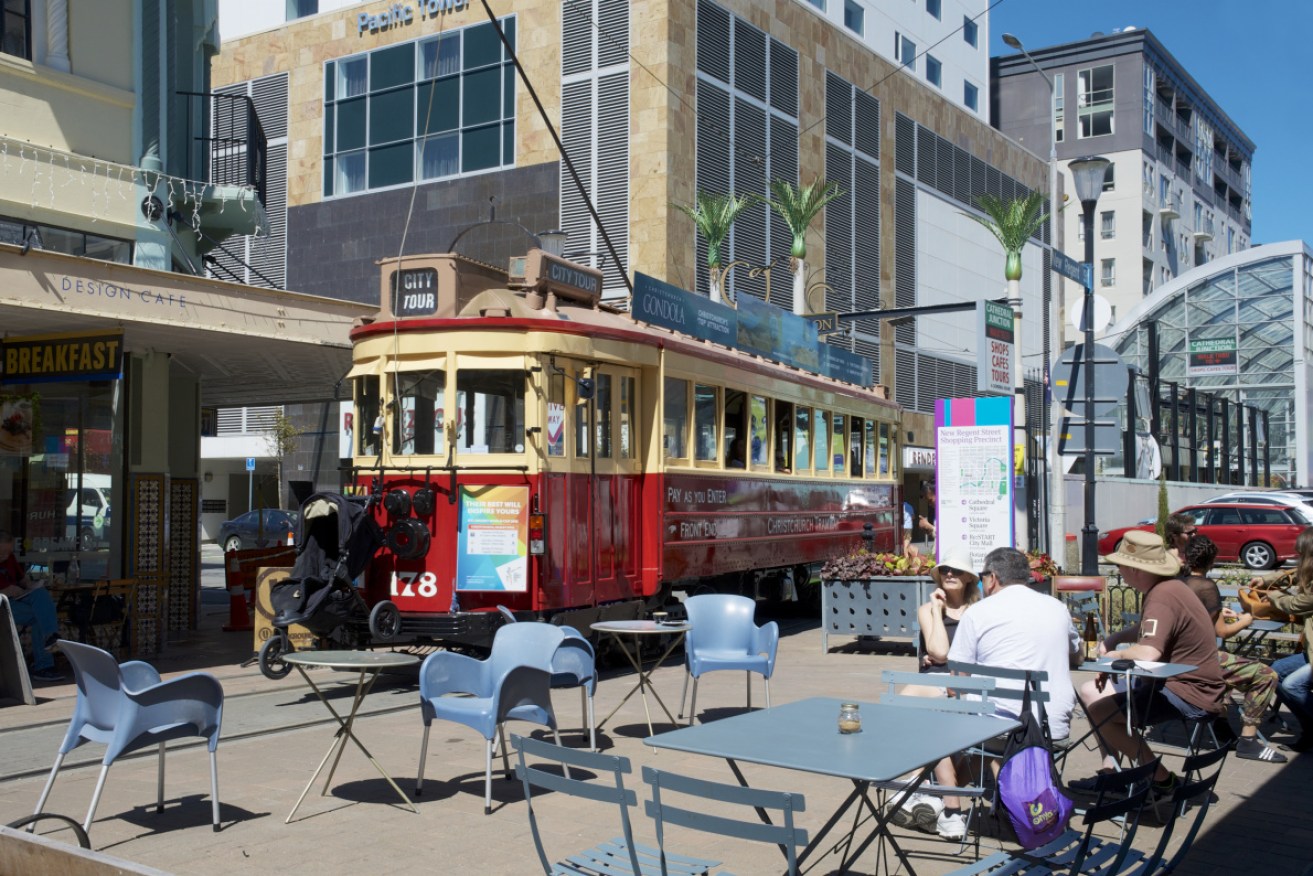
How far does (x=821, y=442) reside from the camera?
17.8 metres

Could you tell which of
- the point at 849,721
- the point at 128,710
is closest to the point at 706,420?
the point at 128,710

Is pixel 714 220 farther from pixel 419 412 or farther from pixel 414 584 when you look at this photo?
pixel 414 584

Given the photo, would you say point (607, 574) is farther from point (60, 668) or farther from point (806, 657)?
point (60, 668)

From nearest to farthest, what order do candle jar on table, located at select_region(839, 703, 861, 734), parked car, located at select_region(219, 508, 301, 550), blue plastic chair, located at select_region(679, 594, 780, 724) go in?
candle jar on table, located at select_region(839, 703, 861, 734) → blue plastic chair, located at select_region(679, 594, 780, 724) → parked car, located at select_region(219, 508, 301, 550)

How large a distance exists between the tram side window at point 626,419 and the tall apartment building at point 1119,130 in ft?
193

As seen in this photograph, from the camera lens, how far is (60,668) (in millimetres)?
Answer: 12836

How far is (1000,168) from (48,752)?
4473 cm

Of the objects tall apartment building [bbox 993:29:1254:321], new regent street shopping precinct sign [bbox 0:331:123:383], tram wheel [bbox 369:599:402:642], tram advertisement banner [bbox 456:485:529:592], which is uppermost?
tall apartment building [bbox 993:29:1254:321]

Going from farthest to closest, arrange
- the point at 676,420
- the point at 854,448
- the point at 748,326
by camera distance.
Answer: the point at 854,448 < the point at 748,326 < the point at 676,420

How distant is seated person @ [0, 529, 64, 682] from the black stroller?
7.24ft

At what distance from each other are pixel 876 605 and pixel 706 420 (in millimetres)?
2621

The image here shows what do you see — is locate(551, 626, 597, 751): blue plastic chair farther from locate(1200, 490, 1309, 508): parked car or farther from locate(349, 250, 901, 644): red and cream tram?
locate(1200, 490, 1309, 508): parked car

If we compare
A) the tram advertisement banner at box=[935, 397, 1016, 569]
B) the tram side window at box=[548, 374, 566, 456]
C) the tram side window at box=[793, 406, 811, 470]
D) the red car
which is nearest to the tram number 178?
the tram side window at box=[548, 374, 566, 456]

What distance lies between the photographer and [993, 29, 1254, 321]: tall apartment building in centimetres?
6838
